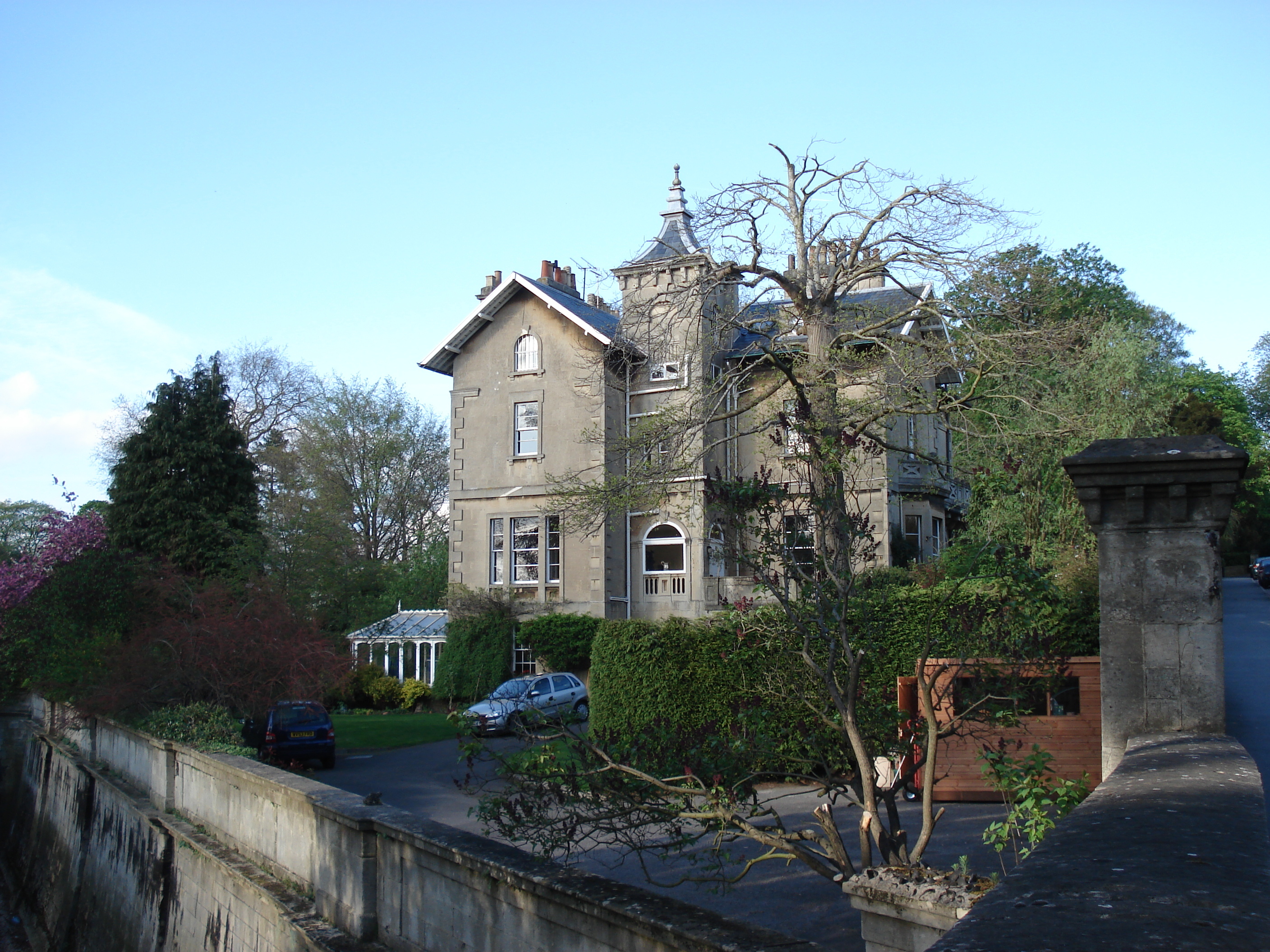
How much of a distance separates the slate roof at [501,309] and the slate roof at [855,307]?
4286 mm

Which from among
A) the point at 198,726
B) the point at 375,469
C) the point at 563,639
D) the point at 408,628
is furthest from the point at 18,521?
the point at 198,726

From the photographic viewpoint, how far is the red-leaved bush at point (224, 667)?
17094 millimetres

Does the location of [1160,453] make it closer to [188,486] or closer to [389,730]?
[389,730]

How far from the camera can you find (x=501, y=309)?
3347cm

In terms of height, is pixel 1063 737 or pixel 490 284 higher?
pixel 490 284

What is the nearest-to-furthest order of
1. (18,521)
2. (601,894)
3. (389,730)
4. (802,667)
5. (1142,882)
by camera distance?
1. (1142,882)
2. (601,894)
3. (802,667)
4. (389,730)
5. (18,521)

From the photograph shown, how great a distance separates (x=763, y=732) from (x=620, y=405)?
83.1 feet

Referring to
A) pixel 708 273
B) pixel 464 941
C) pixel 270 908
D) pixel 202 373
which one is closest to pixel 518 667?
pixel 202 373

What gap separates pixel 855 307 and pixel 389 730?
55.1 feet

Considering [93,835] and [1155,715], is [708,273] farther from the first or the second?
[93,835]

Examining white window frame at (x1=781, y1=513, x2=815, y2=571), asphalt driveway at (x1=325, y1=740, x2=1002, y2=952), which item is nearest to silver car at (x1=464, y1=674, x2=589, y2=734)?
A: asphalt driveway at (x1=325, y1=740, x2=1002, y2=952)

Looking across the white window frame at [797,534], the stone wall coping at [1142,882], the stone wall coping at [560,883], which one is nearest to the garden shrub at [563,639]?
the stone wall coping at [560,883]

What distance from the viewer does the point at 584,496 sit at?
1914 centimetres

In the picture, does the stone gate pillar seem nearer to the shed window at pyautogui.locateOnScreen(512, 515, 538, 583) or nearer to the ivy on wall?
the ivy on wall
